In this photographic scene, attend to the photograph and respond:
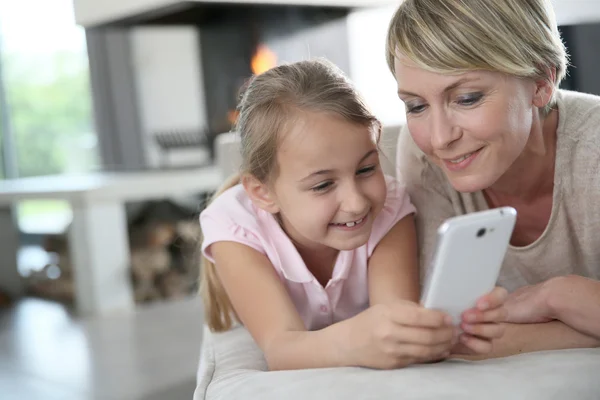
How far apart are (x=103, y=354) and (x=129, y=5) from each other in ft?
6.27

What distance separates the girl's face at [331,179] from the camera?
4.02 feet

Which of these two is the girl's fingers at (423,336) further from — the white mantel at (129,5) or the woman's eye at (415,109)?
the white mantel at (129,5)

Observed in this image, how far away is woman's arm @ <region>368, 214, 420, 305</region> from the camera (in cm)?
128

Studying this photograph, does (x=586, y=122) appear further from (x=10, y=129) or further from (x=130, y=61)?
(x=10, y=129)

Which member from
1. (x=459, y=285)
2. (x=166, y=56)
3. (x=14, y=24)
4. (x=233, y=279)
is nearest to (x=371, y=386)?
(x=459, y=285)

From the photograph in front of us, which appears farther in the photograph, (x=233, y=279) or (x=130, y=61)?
(x=130, y=61)

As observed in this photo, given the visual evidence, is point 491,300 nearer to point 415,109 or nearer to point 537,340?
point 537,340

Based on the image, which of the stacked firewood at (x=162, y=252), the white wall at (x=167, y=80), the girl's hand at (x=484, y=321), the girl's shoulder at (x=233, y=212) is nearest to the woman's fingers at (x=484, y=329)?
the girl's hand at (x=484, y=321)

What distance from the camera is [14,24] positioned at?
18.2 feet

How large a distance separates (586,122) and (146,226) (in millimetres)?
2656

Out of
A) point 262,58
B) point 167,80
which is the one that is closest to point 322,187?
point 262,58

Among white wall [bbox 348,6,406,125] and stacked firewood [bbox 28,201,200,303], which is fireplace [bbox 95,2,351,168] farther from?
stacked firewood [bbox 28,201,200,303]

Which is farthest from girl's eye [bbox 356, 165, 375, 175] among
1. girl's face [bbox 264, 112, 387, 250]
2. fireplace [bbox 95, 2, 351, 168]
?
fireplace [bbox 95, 2, 351, 168]

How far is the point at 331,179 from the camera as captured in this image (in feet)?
4.07
